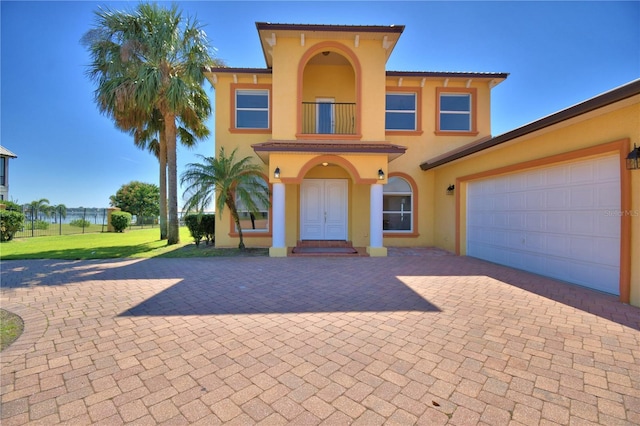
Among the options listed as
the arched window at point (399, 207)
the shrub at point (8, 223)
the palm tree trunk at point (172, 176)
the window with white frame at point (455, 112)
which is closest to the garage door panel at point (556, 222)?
the arched window at point (399, 207)

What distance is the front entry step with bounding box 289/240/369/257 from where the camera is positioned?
1007 centimetres

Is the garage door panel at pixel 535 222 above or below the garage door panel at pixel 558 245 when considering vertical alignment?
above

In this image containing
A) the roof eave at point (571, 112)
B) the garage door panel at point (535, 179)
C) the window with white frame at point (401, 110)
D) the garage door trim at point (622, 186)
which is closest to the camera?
the roof eave at point (571, 112)

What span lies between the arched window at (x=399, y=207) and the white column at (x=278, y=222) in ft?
17.4

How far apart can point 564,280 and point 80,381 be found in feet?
31.1

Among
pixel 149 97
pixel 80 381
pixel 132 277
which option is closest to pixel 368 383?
pixel 80 381

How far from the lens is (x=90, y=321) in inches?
165

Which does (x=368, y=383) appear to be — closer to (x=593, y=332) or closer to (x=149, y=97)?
(x=593, y=332)

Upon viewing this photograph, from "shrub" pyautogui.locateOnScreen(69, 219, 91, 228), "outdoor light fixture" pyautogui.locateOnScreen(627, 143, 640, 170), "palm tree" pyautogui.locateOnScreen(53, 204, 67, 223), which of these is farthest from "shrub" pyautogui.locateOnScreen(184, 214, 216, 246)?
"shrub" pyautogui.locateOnScreen(69, 219, 91, 228)

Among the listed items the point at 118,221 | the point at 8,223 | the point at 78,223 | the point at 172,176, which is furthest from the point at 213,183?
the point at 78,223

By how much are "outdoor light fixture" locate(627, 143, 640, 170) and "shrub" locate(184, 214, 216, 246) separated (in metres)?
13.1

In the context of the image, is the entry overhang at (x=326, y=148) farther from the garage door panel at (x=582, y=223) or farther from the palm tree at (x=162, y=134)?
the palm tree at (x=162, y=134)

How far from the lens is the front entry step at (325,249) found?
10.1 meters

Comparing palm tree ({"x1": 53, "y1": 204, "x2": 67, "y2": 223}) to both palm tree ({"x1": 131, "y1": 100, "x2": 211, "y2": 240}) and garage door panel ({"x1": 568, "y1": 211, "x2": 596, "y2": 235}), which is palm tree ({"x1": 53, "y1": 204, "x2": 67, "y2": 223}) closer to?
palm tree ({"x1": 131, "y1": 100, "x2": 211, "y2": 240})
